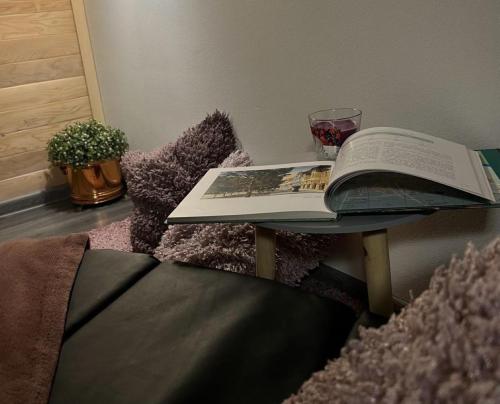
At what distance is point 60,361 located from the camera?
729 mm

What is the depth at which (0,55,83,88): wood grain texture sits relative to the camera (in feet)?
7.58

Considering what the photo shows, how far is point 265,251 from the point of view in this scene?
107cm

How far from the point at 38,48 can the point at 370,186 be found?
212cm

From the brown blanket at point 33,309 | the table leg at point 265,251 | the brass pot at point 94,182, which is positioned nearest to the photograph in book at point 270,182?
the table leg at point 265,251

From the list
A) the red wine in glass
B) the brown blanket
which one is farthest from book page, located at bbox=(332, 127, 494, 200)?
the brown blanket

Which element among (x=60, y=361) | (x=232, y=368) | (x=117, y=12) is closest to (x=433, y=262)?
(x=232, y=368)

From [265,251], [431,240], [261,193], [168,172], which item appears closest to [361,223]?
[261,193]

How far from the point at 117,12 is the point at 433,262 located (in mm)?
1738

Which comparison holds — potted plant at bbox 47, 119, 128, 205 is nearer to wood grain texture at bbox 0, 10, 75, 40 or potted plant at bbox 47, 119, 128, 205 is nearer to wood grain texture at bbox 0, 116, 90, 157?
wood grain texture at bbox 0, 116, 90, 157

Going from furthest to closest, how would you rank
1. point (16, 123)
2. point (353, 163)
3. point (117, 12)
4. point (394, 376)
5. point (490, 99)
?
point (16, 123) < point (117, 12) < point (490, 99) < point (353, 163) < point (394, 376)

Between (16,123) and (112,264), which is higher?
(16,123)

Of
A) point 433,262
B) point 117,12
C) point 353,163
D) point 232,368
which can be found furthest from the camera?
point 117,12

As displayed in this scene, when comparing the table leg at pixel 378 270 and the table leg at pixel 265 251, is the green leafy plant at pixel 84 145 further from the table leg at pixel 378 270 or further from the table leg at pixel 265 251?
the table leg at pixel 378 270

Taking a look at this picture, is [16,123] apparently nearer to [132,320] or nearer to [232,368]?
[132,320]
